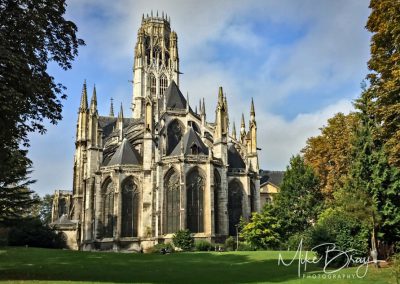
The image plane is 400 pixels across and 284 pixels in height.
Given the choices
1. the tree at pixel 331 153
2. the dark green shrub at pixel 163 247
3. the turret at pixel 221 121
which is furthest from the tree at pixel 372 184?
the turret at pixel 221 121

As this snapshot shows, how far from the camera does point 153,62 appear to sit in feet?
286

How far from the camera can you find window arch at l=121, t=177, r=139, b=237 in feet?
164

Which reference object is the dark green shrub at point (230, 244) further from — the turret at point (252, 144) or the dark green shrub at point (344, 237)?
the dark green shrub at point (344, 237)

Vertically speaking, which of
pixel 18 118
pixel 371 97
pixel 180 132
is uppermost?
pixel 180 132

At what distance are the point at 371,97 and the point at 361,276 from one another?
11170mm

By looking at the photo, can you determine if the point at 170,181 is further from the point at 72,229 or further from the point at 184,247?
the point at 72,229

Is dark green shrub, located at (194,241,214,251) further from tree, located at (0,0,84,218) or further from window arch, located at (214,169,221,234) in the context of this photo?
tree, located at (0,0,84,218)

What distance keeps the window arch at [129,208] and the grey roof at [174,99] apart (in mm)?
12841

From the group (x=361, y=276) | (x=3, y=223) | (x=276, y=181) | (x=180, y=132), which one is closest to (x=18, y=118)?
(x=361, y=276)

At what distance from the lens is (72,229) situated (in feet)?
191

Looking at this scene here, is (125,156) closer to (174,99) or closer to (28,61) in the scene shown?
(174,99)

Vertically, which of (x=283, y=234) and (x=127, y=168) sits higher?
(x=127, y=168)

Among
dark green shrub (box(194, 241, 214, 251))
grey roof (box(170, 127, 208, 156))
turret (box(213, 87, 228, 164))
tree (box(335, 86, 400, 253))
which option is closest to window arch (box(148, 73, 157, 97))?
turret (box(213, 87, 228, 164))

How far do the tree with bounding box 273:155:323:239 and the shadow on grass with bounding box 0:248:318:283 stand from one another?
43.6 feet
